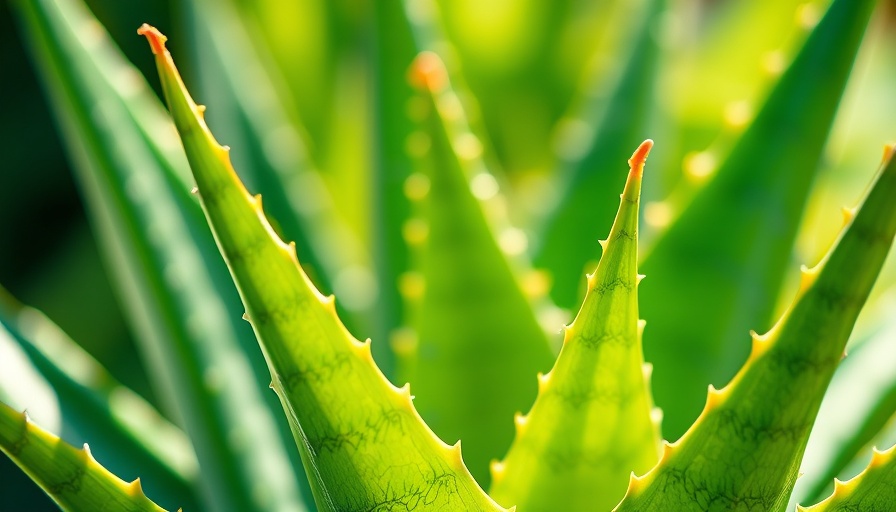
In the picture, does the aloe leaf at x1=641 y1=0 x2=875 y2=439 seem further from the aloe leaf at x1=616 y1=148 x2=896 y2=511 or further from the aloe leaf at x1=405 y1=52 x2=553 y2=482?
the aloe leaf at x1=616 y1=148 x2=896 y2=511

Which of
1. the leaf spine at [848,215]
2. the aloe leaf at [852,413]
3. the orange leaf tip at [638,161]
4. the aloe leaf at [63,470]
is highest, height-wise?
the orange leaf tip at [638,161]

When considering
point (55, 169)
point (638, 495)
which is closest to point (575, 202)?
point (638, 495)

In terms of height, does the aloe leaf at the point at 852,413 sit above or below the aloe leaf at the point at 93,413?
below

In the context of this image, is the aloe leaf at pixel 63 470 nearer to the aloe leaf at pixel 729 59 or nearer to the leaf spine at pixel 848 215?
the leaf spine at pixel 848 215

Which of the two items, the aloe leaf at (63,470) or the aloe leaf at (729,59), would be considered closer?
the aloe leaf at (63,470)

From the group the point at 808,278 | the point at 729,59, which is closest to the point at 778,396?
the point at 808,278

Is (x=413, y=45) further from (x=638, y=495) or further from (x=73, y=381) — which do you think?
(x=638, y=495)

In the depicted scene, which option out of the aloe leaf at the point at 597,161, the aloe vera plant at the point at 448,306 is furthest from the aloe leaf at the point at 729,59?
the aloe leaf at the point at 597,161

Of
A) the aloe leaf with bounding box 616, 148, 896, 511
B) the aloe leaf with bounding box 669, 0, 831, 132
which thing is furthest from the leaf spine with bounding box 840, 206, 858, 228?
the aloe leaf with bounding box 669, 0, 831, 132
